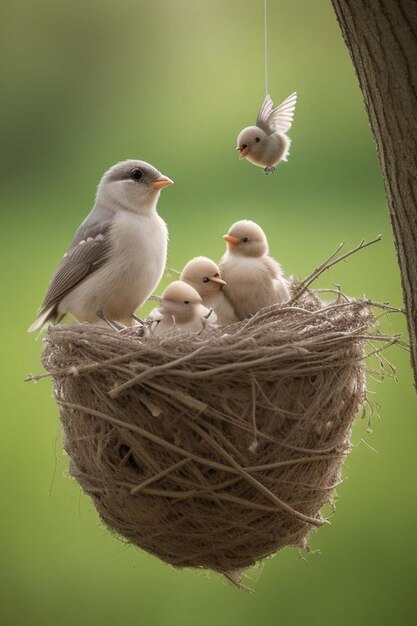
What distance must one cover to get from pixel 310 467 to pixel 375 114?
0.66 meters

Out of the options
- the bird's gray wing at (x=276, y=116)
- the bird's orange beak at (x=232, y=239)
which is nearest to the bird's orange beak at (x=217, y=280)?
the bird's orange beak at (x=232, y=239)

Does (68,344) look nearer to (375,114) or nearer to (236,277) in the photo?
(236,277)

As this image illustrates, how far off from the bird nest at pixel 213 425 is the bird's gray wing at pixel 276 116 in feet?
1.36

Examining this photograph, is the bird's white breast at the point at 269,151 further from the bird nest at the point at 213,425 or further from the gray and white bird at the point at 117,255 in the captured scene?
the bird nest at the point at 213,425

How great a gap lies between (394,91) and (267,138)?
48 cm

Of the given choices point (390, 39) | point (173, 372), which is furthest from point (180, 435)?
point (390, 39)

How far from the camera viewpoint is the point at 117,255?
7.02 feet

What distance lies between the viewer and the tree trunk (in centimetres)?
158

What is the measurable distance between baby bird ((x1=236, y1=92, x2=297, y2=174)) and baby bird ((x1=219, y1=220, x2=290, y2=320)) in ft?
0.71

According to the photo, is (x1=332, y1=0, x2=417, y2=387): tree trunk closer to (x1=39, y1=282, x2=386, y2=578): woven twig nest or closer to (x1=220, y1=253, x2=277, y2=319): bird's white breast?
(x1=39, y1=282, x2=386, y2=578): woven twig nest

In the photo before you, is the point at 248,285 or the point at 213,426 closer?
the point at 213,426

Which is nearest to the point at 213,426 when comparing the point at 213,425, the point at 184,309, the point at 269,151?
the point at 213,425

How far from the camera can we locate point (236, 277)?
2238 mm

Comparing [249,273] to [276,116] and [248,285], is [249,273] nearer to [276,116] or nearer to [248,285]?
[248,285]
